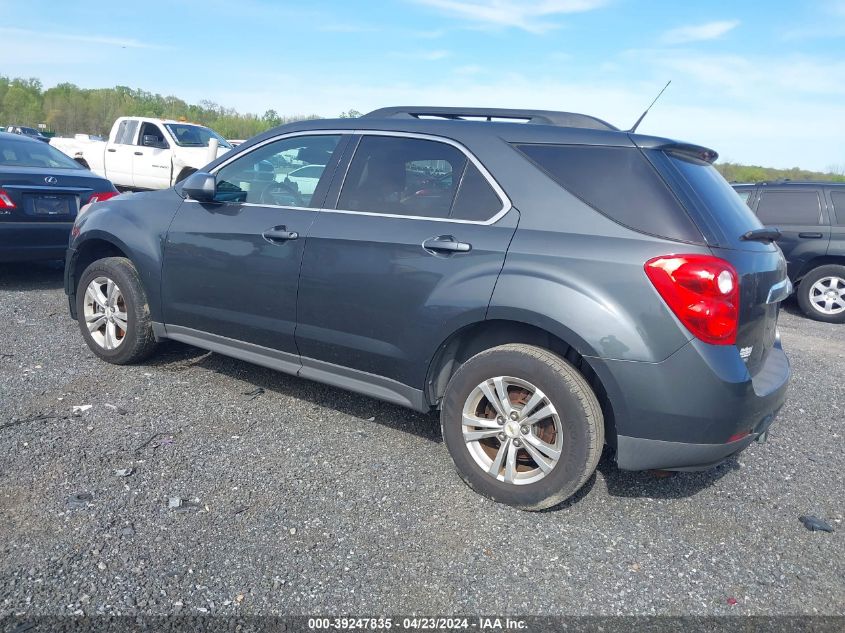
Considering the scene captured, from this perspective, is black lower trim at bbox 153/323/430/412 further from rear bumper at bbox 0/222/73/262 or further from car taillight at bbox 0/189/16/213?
car taillight at bbox 0/189/16/213

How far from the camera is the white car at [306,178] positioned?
4.09 metres

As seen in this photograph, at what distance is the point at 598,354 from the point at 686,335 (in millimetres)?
368

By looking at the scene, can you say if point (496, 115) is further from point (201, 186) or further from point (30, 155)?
point (30, 155)

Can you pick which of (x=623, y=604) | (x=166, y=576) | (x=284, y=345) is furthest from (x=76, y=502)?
(x=623, y=604)

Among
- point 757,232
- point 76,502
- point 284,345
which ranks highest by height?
point 757,232

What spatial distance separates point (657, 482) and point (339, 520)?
5.66 feet

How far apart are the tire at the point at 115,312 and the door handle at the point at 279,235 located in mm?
1222

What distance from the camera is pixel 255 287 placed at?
4113 mm

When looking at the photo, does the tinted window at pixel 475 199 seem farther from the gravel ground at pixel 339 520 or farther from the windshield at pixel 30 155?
the windshield at pixel 30 155

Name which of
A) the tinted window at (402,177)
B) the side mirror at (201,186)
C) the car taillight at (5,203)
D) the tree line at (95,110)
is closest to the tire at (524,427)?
the tinted window at (402,177)

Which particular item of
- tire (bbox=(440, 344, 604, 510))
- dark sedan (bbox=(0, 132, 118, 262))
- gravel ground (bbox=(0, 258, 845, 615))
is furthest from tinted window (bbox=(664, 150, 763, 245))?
dark sedan (bbox=(0, 132, 118, 262))

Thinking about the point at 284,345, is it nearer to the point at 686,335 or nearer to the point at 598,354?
the point at 598,354

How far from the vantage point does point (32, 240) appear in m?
6.89

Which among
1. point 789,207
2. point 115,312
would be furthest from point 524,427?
point 789,207
